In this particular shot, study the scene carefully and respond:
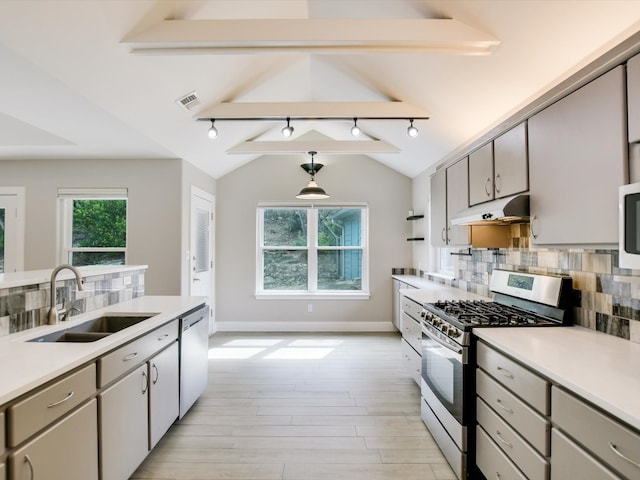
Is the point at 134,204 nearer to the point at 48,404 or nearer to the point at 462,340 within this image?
the point at 48,404

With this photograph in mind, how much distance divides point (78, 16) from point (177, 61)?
0.73 m

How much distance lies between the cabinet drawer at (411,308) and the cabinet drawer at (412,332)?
5cm

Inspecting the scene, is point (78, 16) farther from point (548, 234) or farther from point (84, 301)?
point (548, 234)

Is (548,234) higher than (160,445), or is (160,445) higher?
(548,234)

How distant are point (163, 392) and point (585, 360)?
2372mm

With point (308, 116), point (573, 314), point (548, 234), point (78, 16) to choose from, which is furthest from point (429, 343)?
point (78, 16)

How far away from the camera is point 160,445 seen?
2.37 meters

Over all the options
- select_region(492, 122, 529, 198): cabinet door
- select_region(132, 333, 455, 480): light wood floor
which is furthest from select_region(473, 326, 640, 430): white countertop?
select_region(132, 333, 455, 480): light wood floor

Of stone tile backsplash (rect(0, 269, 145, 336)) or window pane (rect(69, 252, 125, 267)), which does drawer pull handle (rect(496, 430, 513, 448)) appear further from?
window pane (rect(69, 252, 125, 267))

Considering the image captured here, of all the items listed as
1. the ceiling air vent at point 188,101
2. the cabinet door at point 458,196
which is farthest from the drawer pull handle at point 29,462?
the cabinet door at point 458,196

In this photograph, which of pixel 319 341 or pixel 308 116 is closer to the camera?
pixel 308 116

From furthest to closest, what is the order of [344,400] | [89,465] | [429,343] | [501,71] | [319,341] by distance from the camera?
[319,341] → [344,400] → [429,343] → [501,71] → [89,465]

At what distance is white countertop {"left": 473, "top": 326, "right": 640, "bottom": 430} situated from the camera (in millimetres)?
1113

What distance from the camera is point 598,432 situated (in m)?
1.14
